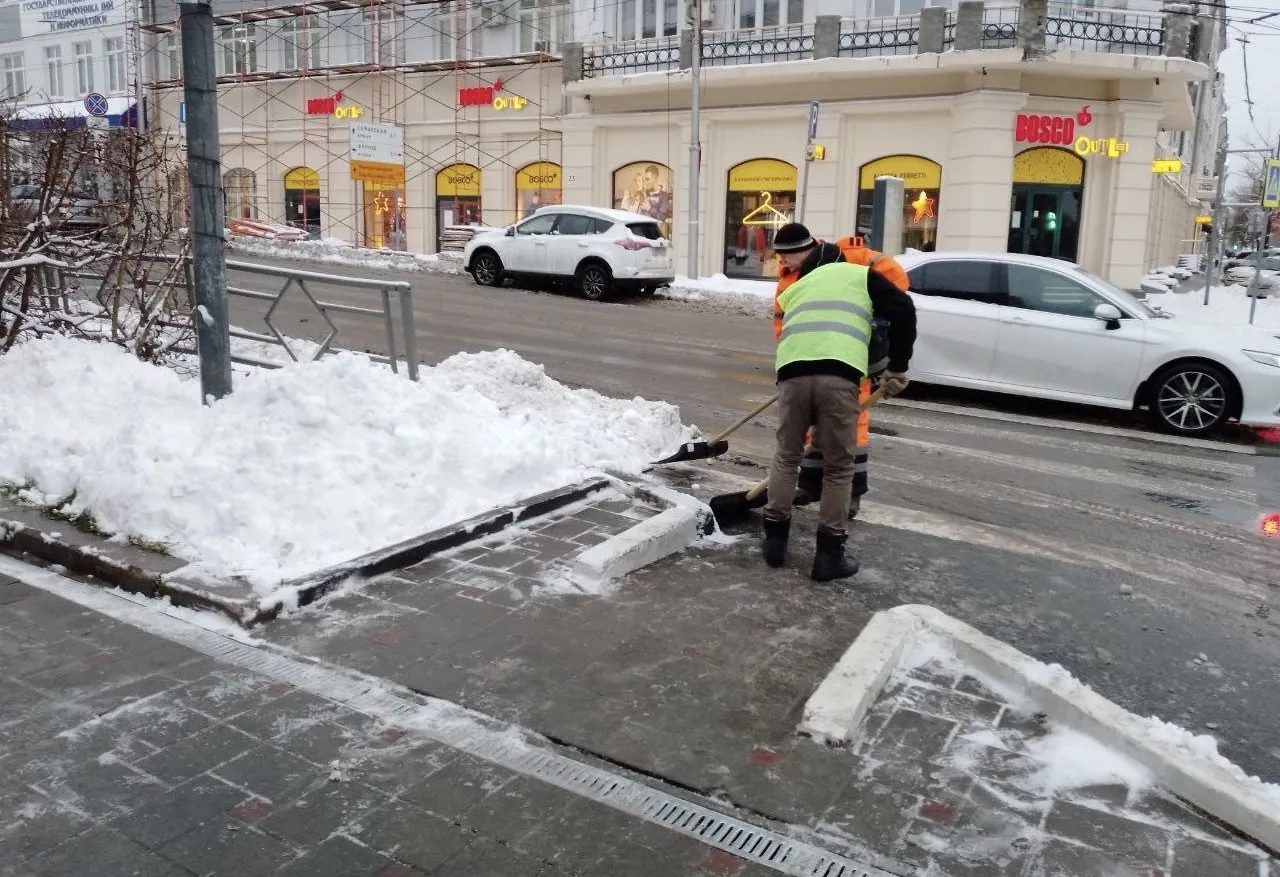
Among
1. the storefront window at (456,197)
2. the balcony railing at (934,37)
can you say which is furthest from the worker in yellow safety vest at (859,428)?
the storefront window at (456,197)

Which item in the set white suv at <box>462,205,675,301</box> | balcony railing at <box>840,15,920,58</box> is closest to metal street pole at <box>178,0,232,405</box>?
white suv at <box>462,205,675,301</box>

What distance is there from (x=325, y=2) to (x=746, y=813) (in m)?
32.3

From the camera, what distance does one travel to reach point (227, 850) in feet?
10.0

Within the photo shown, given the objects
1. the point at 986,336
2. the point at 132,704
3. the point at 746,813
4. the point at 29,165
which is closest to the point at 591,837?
the point at 746,813

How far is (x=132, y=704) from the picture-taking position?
12.8ft

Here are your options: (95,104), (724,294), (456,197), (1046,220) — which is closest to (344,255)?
(456,197)

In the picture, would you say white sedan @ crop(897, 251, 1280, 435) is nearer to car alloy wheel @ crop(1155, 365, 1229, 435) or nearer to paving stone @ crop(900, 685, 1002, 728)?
→ car alloy wheel @ crop(1155, 365, 1229, 435)

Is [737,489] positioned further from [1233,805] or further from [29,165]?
[29,165]

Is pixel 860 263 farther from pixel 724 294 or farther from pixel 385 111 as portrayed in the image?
pixel 385 111

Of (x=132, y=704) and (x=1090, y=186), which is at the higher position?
(x=1090, y=186)

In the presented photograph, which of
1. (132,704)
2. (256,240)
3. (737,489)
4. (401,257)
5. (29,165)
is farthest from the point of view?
(256,240)

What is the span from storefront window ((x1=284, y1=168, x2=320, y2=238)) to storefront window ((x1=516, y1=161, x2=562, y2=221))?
7501 millimetres

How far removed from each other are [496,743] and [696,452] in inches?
182

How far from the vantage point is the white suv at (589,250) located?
19453 mm
